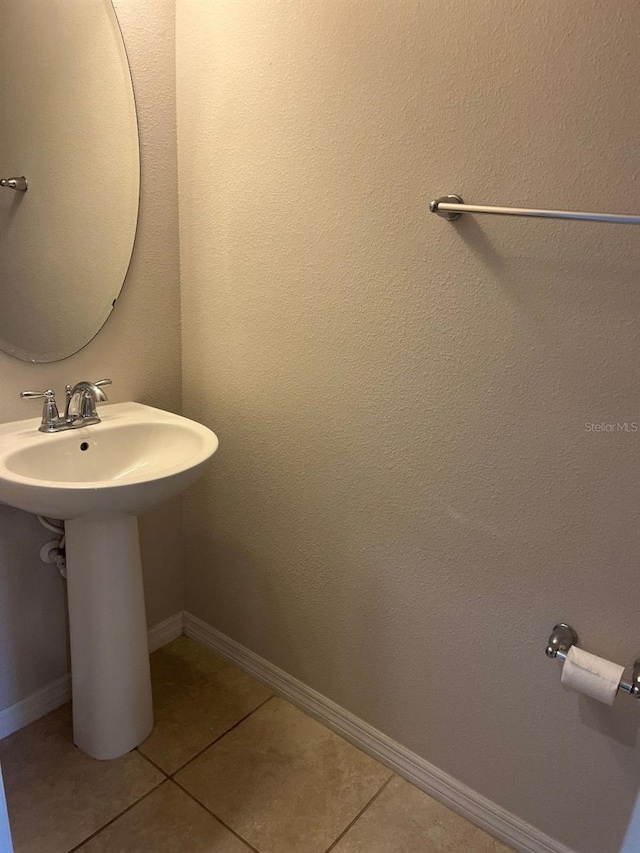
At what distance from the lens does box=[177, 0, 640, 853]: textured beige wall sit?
1.09m

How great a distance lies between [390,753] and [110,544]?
2.84 feet

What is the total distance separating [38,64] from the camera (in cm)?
139

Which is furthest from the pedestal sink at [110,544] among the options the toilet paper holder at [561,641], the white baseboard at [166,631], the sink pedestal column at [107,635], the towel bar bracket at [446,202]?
the toilet paper holder at [561,641]

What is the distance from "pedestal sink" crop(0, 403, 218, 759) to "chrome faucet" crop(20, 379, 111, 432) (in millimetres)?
27

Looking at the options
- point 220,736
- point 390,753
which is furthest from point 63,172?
point 390,753

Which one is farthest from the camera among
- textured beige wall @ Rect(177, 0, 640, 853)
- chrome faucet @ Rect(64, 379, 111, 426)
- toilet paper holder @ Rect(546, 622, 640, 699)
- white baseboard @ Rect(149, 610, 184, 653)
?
white baseboard @ Rect(149, 610, 184, 653)

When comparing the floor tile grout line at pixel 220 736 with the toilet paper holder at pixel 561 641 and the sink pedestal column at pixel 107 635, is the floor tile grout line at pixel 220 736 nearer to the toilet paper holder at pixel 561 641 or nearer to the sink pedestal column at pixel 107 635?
the sink pedestal column at pixel 107 635

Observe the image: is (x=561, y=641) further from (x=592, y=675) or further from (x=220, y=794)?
(x=220, y=794)

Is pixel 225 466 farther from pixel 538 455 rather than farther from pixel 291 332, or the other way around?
pixel 538 455

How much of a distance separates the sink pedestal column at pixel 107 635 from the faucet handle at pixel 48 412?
8.8 inches

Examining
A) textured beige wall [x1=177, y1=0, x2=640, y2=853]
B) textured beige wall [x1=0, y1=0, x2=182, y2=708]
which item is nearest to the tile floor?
textured beige wall [x1=177, y1=0, x2=640, y2=853]

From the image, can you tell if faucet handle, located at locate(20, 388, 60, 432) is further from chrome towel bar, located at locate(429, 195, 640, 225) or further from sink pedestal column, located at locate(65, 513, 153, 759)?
chrome towel bar, located at locate(429, 195, 640, 225)

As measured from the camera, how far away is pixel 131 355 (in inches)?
66.6

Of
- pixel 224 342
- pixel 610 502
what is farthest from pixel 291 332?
pixel 610 502
